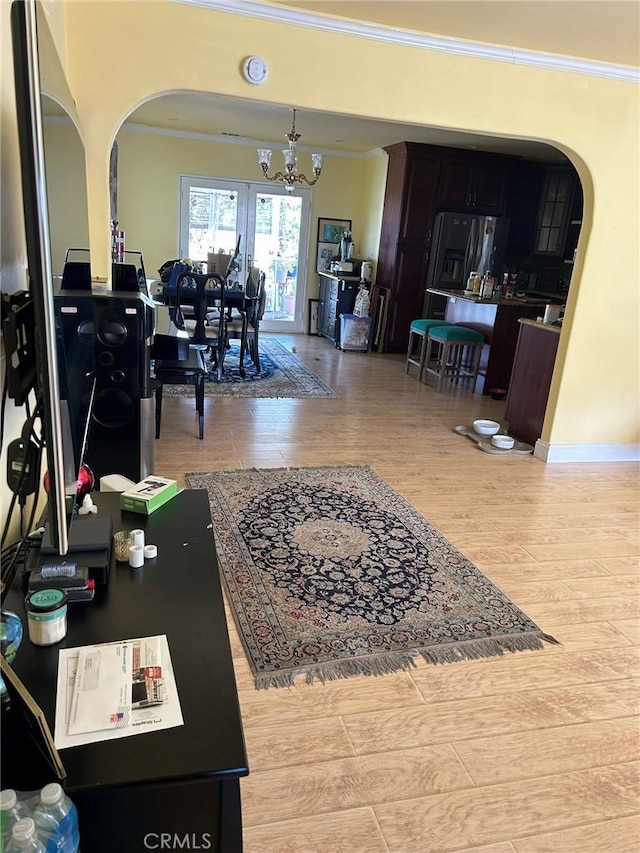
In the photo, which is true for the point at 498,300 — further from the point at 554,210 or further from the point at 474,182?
the point at 554,210

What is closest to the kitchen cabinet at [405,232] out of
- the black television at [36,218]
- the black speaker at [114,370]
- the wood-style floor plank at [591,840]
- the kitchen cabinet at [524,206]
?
the kitchen cabinet at [524,206]

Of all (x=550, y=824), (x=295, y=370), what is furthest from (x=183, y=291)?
(x=550, y=824)

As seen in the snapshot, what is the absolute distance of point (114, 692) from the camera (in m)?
0.98

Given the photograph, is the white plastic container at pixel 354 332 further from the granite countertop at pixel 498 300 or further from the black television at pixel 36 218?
the black television at pixel 36 218

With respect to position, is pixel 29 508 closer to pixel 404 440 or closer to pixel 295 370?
pixel 404 440

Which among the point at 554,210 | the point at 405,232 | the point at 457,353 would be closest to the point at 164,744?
the point at 457,353

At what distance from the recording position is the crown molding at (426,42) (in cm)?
294

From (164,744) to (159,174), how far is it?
25.8 feet

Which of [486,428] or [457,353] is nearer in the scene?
[486,428]

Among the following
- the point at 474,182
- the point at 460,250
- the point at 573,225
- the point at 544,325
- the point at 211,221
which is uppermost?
the point at 474,182

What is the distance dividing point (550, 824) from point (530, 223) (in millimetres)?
7318

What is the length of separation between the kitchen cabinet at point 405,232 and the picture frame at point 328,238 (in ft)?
2.97

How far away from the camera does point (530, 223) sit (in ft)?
24.8

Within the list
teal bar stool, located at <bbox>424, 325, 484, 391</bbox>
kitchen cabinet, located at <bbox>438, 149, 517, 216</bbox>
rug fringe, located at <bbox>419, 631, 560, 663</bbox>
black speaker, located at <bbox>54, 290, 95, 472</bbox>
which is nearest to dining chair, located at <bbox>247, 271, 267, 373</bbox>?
teal bar stool, located at <bbox>424, 325, 484, 391</bbox>
